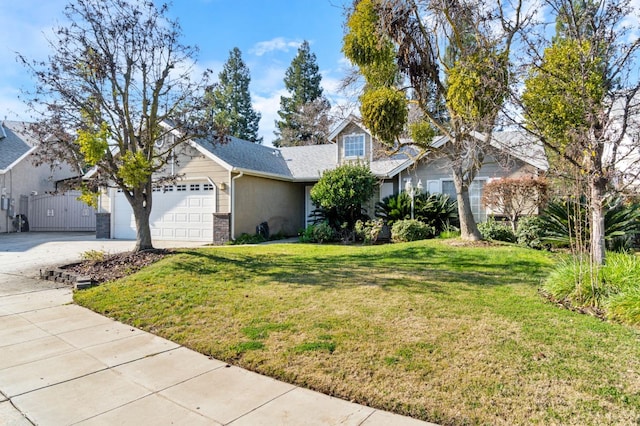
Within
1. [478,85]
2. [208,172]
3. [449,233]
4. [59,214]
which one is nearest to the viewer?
[478,85]

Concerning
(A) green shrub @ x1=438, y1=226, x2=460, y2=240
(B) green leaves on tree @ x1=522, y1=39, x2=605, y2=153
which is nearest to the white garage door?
(A) green shrub @ x1=438, y1=226, x2=460, y2=240

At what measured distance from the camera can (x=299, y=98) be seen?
3666 cm

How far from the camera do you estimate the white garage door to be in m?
15.2

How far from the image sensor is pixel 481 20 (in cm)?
950

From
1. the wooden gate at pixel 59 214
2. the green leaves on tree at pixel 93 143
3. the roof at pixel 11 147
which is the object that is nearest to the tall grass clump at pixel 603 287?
the green leaves on tree at pixel 93 143

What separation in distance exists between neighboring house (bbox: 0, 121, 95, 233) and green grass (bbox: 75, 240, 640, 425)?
16773mm

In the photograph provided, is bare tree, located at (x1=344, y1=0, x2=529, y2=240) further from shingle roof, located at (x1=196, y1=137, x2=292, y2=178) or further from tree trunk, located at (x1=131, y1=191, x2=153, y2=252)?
tree trunk, located at (x1=131, y1=191, x2=153, y2=252)

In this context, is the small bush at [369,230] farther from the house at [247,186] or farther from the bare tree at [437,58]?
the bare tree at [437,58]

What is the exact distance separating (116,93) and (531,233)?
1174cm

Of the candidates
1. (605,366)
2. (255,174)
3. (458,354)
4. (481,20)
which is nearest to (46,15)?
(255,174)

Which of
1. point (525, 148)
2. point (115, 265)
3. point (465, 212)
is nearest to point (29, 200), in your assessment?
point (115, 265)

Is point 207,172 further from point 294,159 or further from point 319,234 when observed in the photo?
point 294,159

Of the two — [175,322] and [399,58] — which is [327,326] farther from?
[399,58]

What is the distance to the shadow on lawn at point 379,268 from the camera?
6965mm
